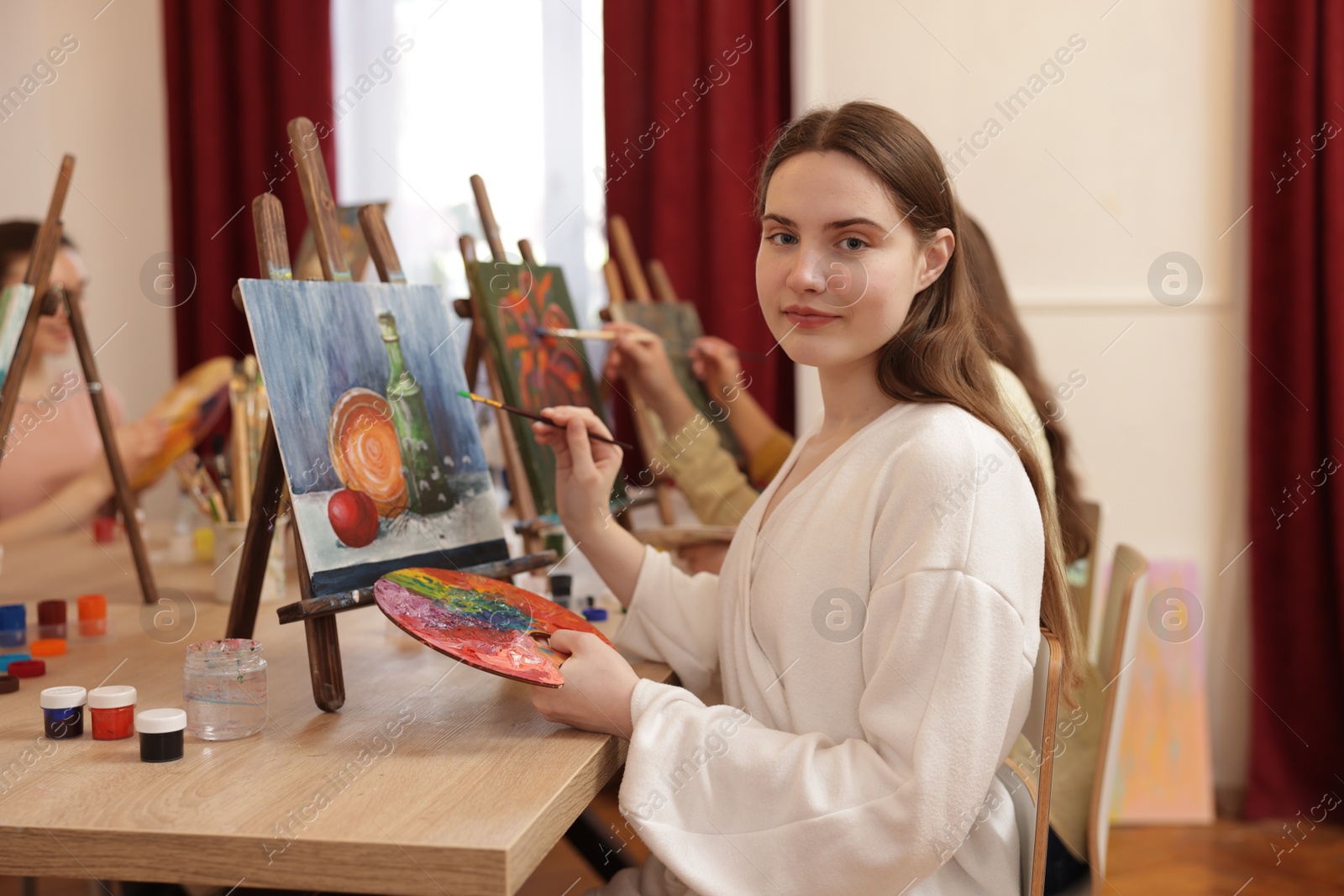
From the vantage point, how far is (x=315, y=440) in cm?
128

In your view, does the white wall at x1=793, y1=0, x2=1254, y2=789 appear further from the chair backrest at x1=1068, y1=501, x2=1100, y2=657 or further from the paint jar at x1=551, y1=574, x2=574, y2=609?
the paint jar at x1=551, y1=574, x2=574, y2=609

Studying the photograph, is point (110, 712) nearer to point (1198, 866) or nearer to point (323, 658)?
point (323, 658)

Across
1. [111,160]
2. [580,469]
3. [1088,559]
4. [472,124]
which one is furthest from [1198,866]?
[111,160]

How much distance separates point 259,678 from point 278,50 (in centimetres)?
275

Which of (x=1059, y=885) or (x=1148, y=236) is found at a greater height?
(x=1148, y=236)

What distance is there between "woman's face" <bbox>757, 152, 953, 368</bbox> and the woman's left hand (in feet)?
1.29

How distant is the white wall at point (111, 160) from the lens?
3289mm

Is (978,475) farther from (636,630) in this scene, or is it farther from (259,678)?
A: (259,678)

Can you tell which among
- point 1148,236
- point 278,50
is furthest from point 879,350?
point 278,50

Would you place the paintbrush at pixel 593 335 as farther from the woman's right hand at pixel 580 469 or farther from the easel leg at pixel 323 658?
the easel leg at pixel 323 658

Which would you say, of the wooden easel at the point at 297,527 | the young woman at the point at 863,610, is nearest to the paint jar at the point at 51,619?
the wooden easel at the point at 297,527

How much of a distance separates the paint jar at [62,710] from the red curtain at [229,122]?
2392mm

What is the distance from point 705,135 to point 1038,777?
2.34 meters

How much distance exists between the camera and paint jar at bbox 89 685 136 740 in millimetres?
1123
